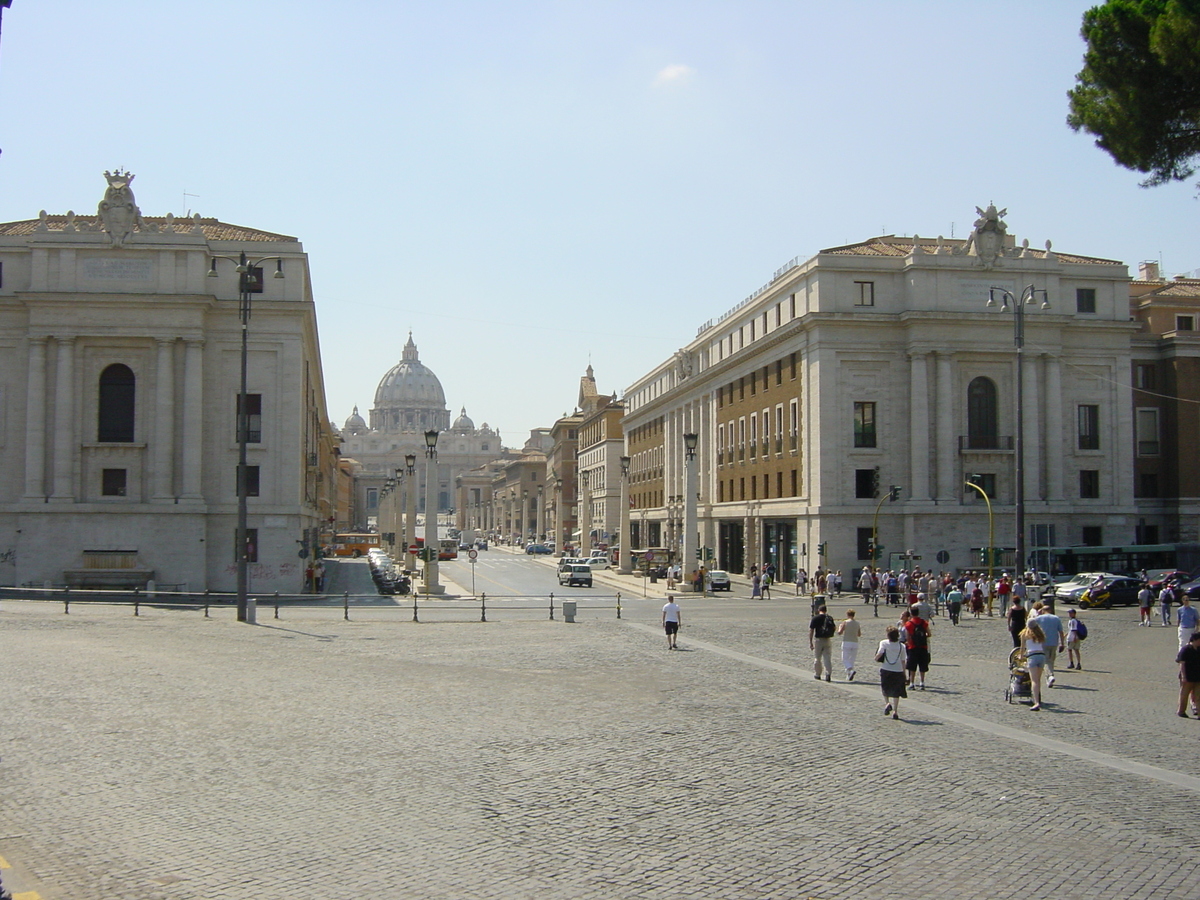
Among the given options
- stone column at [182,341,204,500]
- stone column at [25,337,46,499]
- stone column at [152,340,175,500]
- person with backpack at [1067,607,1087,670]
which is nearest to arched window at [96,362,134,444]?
stone column at [152,340,175,500]

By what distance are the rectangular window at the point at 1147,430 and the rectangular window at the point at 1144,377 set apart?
116cm

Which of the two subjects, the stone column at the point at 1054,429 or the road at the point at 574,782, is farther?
the stone column at the point at 1054,429

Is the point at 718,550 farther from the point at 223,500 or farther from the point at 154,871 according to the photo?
the point at 154,871

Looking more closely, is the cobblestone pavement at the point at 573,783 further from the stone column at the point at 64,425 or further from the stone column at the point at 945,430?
the stone column at the point at 945,430

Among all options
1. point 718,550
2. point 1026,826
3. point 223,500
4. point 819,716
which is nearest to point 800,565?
point 718,550

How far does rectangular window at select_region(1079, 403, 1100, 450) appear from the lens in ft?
188

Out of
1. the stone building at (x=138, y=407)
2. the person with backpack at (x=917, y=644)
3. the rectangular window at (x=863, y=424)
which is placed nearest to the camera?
the person with backpack at (x=917, y=644)

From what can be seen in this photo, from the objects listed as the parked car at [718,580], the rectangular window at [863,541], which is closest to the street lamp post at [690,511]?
the parked car at [718,580]

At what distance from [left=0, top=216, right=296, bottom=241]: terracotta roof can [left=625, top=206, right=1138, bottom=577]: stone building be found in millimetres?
26116

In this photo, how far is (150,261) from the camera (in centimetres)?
5047

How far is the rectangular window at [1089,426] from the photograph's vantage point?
57188mm

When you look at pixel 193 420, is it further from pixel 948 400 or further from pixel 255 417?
pixel 948 400

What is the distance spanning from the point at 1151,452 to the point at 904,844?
5641 centimetres

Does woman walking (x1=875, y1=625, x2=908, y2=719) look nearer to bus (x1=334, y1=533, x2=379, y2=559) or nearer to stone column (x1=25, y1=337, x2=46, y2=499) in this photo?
stone column (x1=25, y1=337, x2=46, y2=499)
